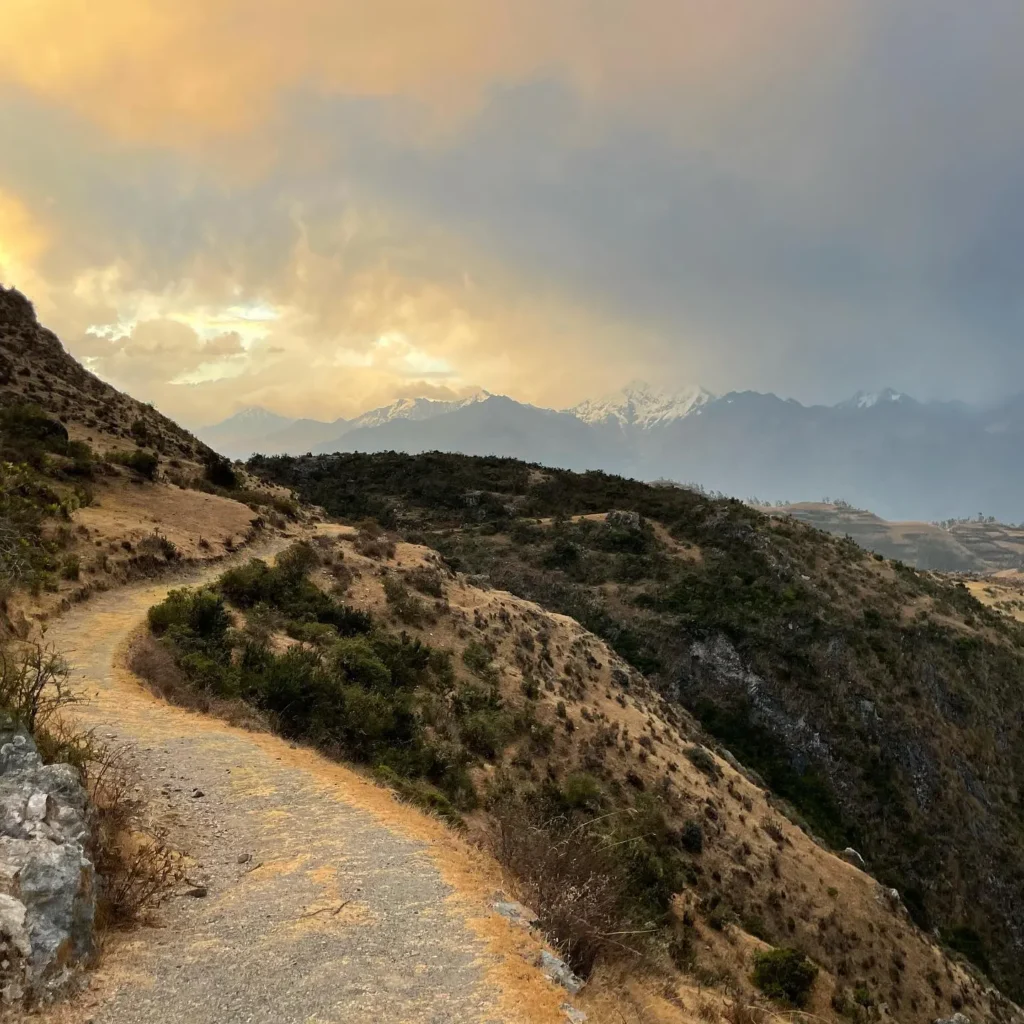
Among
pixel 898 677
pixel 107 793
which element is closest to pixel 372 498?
pixel 898 677

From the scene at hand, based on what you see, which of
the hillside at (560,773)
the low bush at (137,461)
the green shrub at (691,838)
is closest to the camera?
the hillside at (560,773)

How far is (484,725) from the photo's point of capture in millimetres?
19484

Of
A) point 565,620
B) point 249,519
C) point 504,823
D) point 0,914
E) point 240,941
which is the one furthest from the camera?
point 565,620

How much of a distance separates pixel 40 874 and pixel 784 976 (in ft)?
56.5

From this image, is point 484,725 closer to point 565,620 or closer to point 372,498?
point 565,620

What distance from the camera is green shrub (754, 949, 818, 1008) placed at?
1559cm

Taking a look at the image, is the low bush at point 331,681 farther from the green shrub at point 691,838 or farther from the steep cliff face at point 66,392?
the steep cliff face at point 66,392

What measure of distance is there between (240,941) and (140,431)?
138 feet

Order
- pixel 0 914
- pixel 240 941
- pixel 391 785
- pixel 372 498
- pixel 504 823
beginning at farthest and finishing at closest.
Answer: pixel 372 498
pixel 391 785
pixel 504 823
pixel 240 941
pixel 0 914

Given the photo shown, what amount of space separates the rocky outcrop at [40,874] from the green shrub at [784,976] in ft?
52.9

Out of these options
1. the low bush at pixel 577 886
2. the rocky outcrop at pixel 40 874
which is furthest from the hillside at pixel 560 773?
the rocky outcrop at pixel 40 874

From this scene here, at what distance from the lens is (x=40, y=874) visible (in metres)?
5.52

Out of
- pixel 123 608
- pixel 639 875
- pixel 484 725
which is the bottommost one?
pixel 639 875

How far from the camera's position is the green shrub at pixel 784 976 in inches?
614
